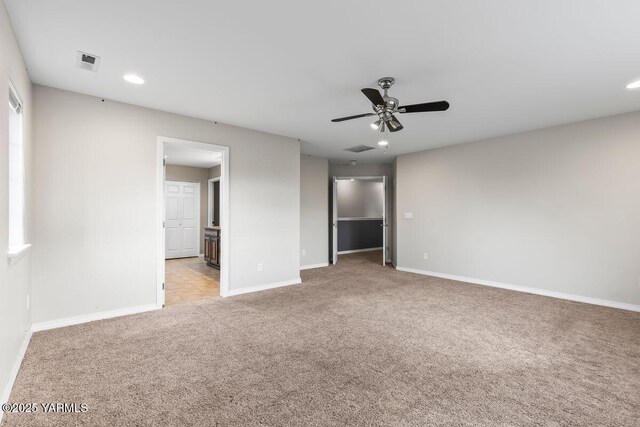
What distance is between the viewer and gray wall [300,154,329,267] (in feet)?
21.9

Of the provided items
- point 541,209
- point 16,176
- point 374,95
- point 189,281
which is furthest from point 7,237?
point 541,209

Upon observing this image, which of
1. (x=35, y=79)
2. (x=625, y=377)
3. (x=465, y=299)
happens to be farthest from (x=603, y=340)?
(x=35, y=79)

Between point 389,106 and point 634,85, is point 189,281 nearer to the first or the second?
point 389,106

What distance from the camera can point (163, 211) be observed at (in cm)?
388

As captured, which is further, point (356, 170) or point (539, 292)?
point (356, 170)

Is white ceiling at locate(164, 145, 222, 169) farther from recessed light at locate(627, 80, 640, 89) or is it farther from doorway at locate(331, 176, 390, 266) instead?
recessed light at locate(627, 80, 640, 89)

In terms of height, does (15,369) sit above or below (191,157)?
below

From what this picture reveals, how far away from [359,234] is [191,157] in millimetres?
5126

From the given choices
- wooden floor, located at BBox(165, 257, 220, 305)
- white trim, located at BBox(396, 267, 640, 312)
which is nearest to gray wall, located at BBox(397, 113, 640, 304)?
white trim, located at BBox(396, 267, 640, 312)

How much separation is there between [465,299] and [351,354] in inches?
98.4

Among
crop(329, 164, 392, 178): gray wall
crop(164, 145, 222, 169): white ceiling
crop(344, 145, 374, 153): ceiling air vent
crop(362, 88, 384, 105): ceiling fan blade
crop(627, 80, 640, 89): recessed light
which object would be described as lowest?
crop(362, 88, 384, 105): ceiling fan blade

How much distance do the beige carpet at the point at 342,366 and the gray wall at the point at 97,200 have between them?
1.32 ft

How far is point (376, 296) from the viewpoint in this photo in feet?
14.6

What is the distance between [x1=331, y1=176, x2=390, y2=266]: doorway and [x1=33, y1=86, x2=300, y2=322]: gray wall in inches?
188
